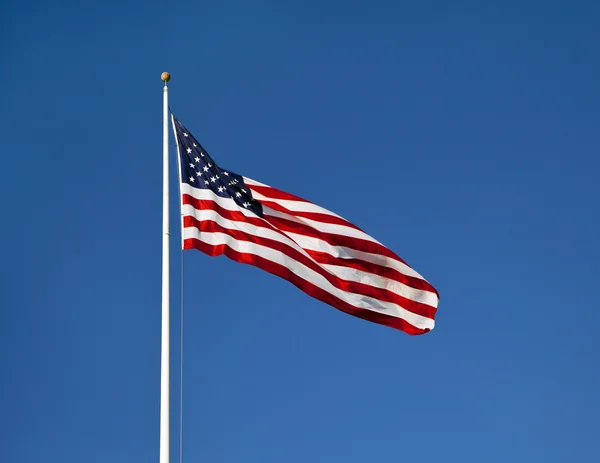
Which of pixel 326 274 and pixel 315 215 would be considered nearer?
pixel 326 274

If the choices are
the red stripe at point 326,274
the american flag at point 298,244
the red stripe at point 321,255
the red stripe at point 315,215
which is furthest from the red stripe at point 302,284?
the red stripe at point 315,215

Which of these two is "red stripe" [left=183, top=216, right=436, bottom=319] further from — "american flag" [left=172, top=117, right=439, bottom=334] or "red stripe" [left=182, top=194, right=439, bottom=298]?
"red stripe" [left=182, top=194, right=439, bottom=298]

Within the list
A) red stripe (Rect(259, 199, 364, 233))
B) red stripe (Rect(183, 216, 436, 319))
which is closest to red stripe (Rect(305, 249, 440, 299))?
red stripe (Rect(183, 216, 436, 319))

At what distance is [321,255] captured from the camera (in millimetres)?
27359

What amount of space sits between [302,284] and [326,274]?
87 centimetres

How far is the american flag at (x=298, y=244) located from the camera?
25.5 meters

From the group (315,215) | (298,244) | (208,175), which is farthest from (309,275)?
(208,175)

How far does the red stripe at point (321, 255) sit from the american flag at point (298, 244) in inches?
0.9

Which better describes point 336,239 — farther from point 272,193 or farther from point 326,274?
point 272,193

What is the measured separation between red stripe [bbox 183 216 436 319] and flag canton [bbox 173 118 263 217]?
850mm

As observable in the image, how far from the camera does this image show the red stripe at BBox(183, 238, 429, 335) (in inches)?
986
